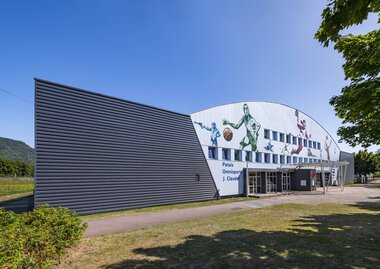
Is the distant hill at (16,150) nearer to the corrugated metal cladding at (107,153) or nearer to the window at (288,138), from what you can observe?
the window at (288,138)

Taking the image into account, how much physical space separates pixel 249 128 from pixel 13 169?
53.7 m

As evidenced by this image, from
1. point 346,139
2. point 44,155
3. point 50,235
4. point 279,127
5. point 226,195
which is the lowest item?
point 226,195

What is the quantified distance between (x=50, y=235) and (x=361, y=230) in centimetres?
1059

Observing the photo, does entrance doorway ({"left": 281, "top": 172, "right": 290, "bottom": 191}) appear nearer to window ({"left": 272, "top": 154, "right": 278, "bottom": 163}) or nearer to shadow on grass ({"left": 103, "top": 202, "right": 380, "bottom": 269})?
window ({"left": 272, "top": 154, "right": 278, "bottom": 163})

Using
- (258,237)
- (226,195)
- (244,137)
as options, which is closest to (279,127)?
(244,137)

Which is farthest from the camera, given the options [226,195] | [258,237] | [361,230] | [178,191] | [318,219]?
[226,195]

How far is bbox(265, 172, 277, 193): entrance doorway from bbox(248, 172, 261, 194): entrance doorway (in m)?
1.33

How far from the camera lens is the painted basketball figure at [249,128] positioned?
27203 mm

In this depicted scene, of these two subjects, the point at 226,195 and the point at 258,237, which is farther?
the point at 226,195

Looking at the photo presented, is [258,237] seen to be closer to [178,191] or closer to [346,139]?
[346,139]

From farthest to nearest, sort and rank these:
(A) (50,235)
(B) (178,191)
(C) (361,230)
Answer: (B) (178,191), (C) (361,230), (A) (50,235)

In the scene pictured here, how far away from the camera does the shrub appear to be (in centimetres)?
363

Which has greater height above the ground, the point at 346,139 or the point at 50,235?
the point at 346,139

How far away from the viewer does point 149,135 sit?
1831cm
